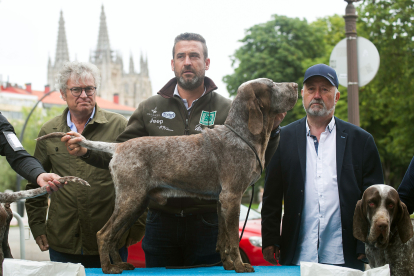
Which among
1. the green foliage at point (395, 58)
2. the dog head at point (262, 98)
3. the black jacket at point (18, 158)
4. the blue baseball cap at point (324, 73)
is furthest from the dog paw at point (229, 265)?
the green foliage at point (395, 58)

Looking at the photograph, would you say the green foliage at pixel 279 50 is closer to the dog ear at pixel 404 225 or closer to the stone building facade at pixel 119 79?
the dog ear at pixel 404 225

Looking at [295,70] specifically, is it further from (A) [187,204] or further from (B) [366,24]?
(A) [187,204]

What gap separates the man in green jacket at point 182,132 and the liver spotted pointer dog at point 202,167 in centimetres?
70

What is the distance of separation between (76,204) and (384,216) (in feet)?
9.21

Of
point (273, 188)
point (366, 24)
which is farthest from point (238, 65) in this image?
point (273, 188)

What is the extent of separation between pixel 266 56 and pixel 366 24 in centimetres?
871

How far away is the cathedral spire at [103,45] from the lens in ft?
463

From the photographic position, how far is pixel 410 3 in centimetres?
1933

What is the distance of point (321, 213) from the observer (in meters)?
3.93

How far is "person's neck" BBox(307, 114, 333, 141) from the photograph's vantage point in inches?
159

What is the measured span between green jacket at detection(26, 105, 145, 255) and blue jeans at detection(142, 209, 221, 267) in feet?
1.21

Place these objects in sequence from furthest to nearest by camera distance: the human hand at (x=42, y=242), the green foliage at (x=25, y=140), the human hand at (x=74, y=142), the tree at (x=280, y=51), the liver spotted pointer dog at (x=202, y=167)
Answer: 1. the green foliage at (x=25, y=140)
2. the tree at (x=280, y=51)
3. the human hand at (x=42, y=242)
4. the human hand at (x=74, y=142)
5. the liver spotted pointer dog at (x=202, y=167)

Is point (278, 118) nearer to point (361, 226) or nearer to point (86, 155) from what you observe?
point (361, 226)

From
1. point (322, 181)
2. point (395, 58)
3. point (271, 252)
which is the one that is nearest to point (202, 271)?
point (271, 252)
